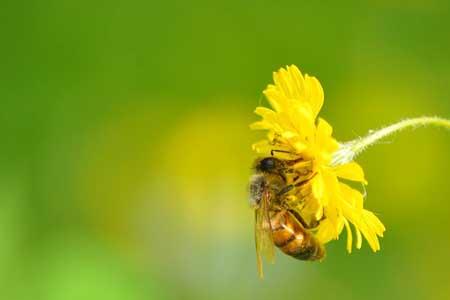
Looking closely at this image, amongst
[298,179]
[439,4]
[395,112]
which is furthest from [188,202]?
[298,179]

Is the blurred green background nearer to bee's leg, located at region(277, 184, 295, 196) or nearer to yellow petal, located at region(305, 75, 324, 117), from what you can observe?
bee's leg, located at region(277, 184, 295, 196)

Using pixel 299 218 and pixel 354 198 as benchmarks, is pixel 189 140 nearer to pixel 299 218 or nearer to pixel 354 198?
pixel 299 218

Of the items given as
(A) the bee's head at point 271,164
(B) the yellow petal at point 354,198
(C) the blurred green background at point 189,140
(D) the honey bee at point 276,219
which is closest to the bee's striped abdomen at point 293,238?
(D) the honey bee at point 276,219

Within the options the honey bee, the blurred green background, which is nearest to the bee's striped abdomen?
the honey bee

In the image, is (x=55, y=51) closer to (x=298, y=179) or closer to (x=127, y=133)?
(x=127, y=133)

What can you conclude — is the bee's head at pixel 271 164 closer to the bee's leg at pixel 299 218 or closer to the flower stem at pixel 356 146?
the bee's leg at pixel 299 218

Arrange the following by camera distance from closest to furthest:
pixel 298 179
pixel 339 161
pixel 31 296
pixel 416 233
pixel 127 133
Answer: pixel 339 161
pixel 298 179
pixel 31 296
pixel 416 233
pixel 127 133

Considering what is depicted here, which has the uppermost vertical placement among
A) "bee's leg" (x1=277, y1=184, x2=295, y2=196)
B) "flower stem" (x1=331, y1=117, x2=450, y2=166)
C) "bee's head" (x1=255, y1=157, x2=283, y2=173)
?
"bee's head" (x1=255, y1=157, x2=283, y2=173)
